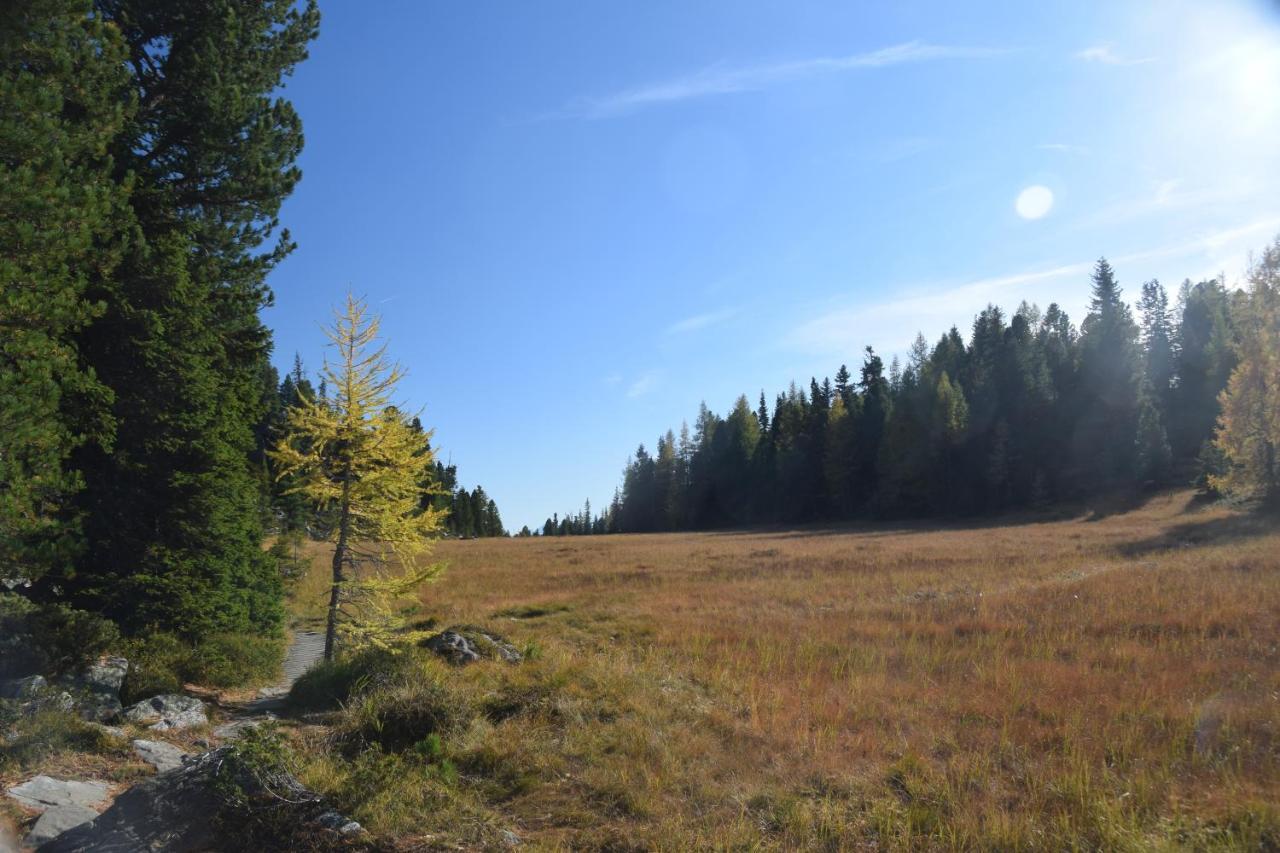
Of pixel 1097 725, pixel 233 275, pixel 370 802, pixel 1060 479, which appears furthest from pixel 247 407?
pixel 1060 479

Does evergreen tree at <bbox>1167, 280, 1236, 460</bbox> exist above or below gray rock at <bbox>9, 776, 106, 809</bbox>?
above

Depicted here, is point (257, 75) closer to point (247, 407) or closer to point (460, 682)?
point (247, 407)

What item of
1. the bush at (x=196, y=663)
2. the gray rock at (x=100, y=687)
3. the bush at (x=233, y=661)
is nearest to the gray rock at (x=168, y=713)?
the gray rock at (x=100, y=687)

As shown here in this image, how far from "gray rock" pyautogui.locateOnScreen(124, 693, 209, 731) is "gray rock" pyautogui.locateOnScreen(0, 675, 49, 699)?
43.7 inches

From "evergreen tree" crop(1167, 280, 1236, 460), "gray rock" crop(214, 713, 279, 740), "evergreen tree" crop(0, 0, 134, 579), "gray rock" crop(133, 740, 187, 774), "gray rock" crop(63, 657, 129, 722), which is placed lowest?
"gray rock" crop(214, 713, 279, 740)

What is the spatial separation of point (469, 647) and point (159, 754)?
5.13 metres

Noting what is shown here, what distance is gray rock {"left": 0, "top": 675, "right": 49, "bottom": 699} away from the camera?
838 cm

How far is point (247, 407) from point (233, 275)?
128 inches

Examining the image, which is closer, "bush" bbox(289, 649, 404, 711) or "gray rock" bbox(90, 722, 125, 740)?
"gray rock" bbox(90, 722, 125, 740)

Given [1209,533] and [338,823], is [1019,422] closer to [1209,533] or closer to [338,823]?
[1209,533]

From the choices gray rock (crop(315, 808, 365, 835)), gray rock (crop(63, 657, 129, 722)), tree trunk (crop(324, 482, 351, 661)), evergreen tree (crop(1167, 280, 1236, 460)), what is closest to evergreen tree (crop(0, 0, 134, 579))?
gray rock (crop(63, 657, 129, 722))

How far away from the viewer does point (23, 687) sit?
28.0ft

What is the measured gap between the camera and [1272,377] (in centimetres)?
3231

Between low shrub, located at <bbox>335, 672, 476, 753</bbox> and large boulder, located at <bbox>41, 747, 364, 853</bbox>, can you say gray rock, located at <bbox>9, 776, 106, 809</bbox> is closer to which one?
large boulder, located at <bbox>41, 747, 364, 853</bbox>
